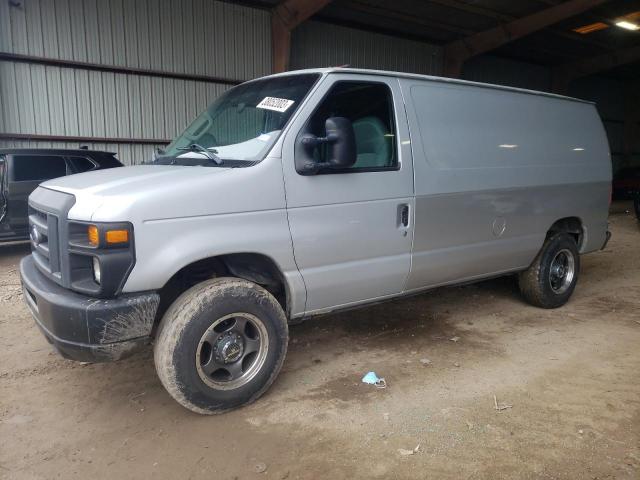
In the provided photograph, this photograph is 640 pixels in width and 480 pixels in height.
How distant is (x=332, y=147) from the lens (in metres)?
3.24

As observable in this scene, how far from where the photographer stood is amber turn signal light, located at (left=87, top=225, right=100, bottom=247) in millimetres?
2684

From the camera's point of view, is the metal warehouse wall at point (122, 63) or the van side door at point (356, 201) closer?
the van side door at point (356, 201)

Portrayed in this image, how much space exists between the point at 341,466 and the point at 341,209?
1.64 meters

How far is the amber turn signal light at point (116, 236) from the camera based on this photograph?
2.67 metres

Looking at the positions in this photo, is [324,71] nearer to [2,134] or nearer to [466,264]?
[466,264]

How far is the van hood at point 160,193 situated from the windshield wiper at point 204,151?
13 cm

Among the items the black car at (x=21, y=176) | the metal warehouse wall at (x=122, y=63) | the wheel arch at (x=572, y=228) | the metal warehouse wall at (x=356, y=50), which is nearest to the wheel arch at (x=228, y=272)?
the wheel arch at (x=572, y=228)

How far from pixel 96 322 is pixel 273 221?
1.19 meters

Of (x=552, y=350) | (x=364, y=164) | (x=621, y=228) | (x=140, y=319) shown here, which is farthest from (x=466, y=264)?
(x=621, y=228)

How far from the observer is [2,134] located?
10430 millimetres

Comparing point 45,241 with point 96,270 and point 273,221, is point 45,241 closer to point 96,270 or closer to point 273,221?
point 96,270

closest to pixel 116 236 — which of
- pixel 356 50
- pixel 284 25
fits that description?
pixel 284 25

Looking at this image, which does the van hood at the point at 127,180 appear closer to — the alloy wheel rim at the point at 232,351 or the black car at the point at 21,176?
the alloy wheel rim at the point at 232,351

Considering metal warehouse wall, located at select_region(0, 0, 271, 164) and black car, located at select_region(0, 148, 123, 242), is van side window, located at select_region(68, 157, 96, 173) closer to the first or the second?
black car, located at select_region(0, 148, 123, 242)
